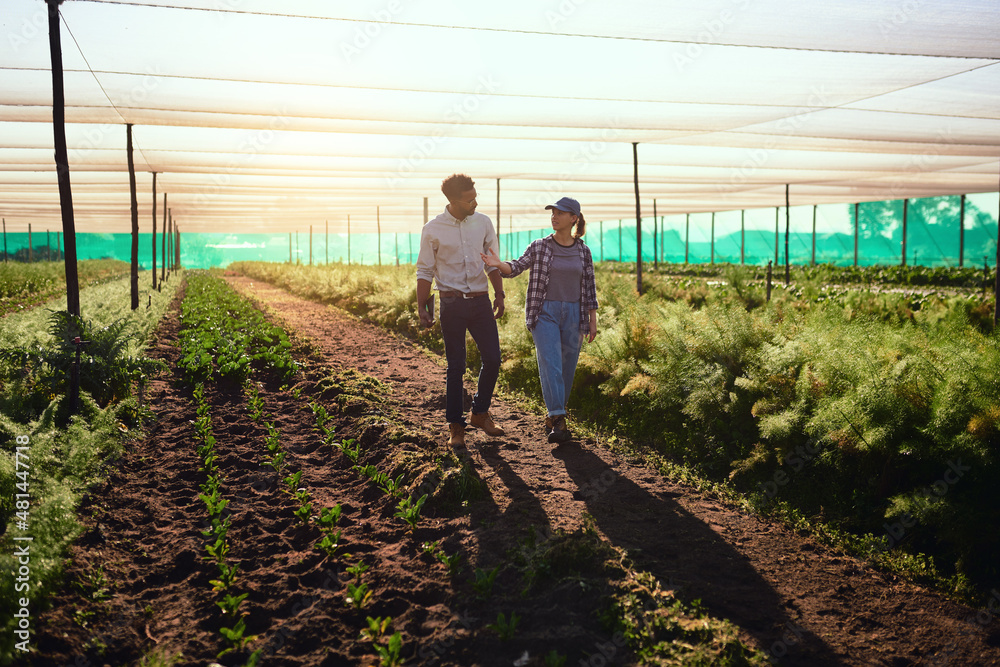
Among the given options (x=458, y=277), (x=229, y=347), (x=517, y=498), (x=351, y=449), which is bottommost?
(x=517, y=498)

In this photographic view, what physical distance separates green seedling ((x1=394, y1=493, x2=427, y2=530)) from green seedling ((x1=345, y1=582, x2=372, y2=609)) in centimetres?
69

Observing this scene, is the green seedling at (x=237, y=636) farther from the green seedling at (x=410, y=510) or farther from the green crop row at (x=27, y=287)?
the green crop row at (x=27, y=287)

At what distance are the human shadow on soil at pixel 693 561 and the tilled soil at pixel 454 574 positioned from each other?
1cm

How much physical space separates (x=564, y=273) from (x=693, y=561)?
253 centimetres

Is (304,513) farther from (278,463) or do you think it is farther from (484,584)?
(484,584)

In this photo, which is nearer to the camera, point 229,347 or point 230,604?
point 230,604

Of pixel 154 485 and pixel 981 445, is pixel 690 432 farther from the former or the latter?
pixel 154 485

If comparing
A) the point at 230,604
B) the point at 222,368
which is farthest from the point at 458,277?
the point at 222,368

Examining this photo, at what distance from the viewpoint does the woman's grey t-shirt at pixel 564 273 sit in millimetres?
4957

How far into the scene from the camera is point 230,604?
2.75 meters

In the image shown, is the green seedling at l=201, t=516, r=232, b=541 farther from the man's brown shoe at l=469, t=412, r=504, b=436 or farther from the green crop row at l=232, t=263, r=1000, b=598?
the green crop row at l=232, t=263, r=1000, b=598

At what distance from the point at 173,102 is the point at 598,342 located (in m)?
6.34

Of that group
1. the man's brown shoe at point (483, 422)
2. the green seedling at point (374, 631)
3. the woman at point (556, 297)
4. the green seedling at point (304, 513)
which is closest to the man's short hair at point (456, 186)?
the woman at point (556, 297)

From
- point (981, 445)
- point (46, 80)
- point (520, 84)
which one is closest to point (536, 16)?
point (520, 84)
